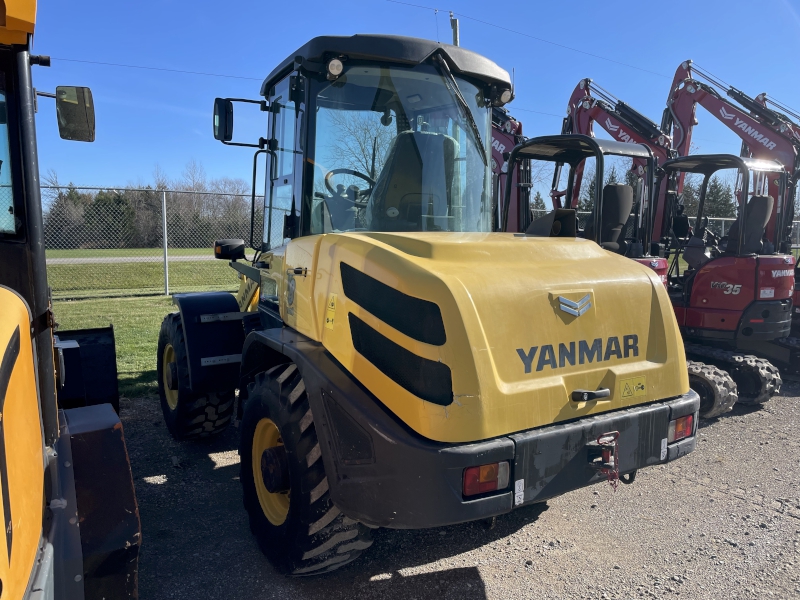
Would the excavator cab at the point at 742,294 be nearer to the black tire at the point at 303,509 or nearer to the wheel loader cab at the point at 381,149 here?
the wheel loader cab at the point at 381,149

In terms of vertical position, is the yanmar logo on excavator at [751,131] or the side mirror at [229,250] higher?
the yanmar logo on excavator at [751,131]

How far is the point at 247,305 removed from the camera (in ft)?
16.3

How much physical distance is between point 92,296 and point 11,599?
12168 millimetres

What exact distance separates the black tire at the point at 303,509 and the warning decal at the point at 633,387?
1.36 meters

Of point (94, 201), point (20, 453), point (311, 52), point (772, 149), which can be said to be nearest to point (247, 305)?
point (311, 52)

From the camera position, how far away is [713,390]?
5.45 meters

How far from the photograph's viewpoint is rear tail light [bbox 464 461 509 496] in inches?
90.1

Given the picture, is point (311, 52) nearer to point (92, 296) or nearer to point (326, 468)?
point (326, 468)

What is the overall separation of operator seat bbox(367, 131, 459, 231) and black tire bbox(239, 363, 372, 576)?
40.8 inches

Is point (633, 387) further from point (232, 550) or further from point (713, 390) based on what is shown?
point (713, 390)

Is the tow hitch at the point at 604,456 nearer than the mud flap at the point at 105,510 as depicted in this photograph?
No

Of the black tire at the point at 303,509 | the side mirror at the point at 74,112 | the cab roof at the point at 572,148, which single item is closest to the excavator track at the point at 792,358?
the cab roof at the point at 572,148

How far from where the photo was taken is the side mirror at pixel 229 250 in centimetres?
462

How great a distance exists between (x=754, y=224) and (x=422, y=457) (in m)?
5.97
